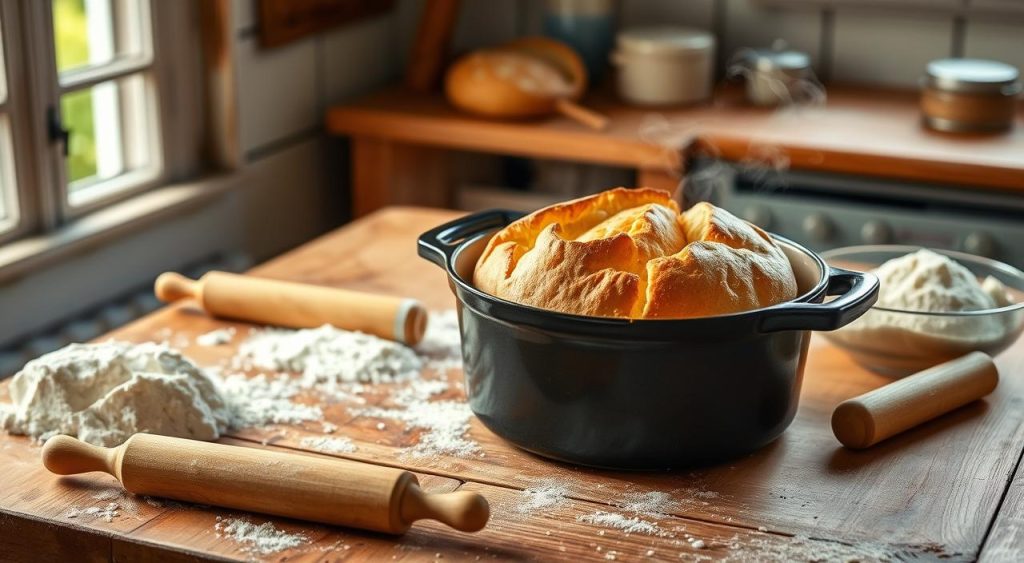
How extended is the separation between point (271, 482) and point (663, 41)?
1756 mm

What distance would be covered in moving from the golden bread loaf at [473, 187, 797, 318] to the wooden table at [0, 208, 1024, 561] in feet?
0.50

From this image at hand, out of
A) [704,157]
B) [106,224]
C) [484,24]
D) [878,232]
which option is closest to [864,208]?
[878,232]

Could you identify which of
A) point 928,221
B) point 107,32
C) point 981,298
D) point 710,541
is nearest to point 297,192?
point 107,32

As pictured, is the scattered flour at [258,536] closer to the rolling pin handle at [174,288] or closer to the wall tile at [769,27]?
the rolling pin handle at [174,288]

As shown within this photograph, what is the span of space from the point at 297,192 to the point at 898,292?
1581mm

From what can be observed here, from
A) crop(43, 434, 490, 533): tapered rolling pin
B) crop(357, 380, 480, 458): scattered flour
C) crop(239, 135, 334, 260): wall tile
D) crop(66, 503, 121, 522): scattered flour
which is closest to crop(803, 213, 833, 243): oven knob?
crop(239, 135, 334, 260): wall tile

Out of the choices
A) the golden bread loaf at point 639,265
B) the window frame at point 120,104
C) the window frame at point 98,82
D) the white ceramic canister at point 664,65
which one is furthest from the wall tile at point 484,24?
the golden bread loaf at point 639,265

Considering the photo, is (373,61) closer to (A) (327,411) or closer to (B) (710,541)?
(A) (327,411)

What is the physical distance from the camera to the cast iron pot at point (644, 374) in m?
0.98

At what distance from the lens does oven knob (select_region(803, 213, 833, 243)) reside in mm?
2215

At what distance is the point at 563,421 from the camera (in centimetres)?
104

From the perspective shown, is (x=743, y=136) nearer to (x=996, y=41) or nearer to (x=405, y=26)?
(x=996, y=41)

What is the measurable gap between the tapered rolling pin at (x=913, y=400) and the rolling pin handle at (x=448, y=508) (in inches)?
14.3

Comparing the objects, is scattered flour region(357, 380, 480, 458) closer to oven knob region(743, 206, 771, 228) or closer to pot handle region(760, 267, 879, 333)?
pot handle region(760, 267, 879, 333)
